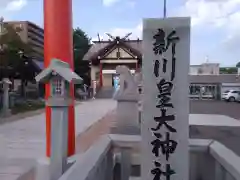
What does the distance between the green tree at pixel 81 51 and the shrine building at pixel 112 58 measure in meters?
1.75

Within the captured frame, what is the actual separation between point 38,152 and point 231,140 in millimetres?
6264

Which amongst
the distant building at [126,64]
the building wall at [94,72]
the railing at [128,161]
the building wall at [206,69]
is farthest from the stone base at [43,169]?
the building wall at [206,69]

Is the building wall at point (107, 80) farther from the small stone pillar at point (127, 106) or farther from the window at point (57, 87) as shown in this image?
the window at point (57, 87)

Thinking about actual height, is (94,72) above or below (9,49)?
below

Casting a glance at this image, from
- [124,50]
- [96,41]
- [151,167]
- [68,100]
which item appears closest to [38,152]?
[68,100]

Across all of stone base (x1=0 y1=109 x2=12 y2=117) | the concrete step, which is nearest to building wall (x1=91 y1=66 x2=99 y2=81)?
the concrete step

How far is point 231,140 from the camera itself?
10.9m

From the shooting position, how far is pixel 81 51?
46.4m

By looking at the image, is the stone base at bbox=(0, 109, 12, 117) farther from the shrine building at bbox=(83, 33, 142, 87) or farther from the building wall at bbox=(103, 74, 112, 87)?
the building wall at bbox=(103, 74, 112, 87)

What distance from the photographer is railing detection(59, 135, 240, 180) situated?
10.5 feet

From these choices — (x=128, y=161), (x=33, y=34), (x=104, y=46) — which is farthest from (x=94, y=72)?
(x=128, y=161)

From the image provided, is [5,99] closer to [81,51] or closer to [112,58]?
[112,58]

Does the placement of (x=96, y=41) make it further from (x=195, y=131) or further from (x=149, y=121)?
(x=149, y=121)

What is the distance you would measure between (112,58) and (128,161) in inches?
1437
